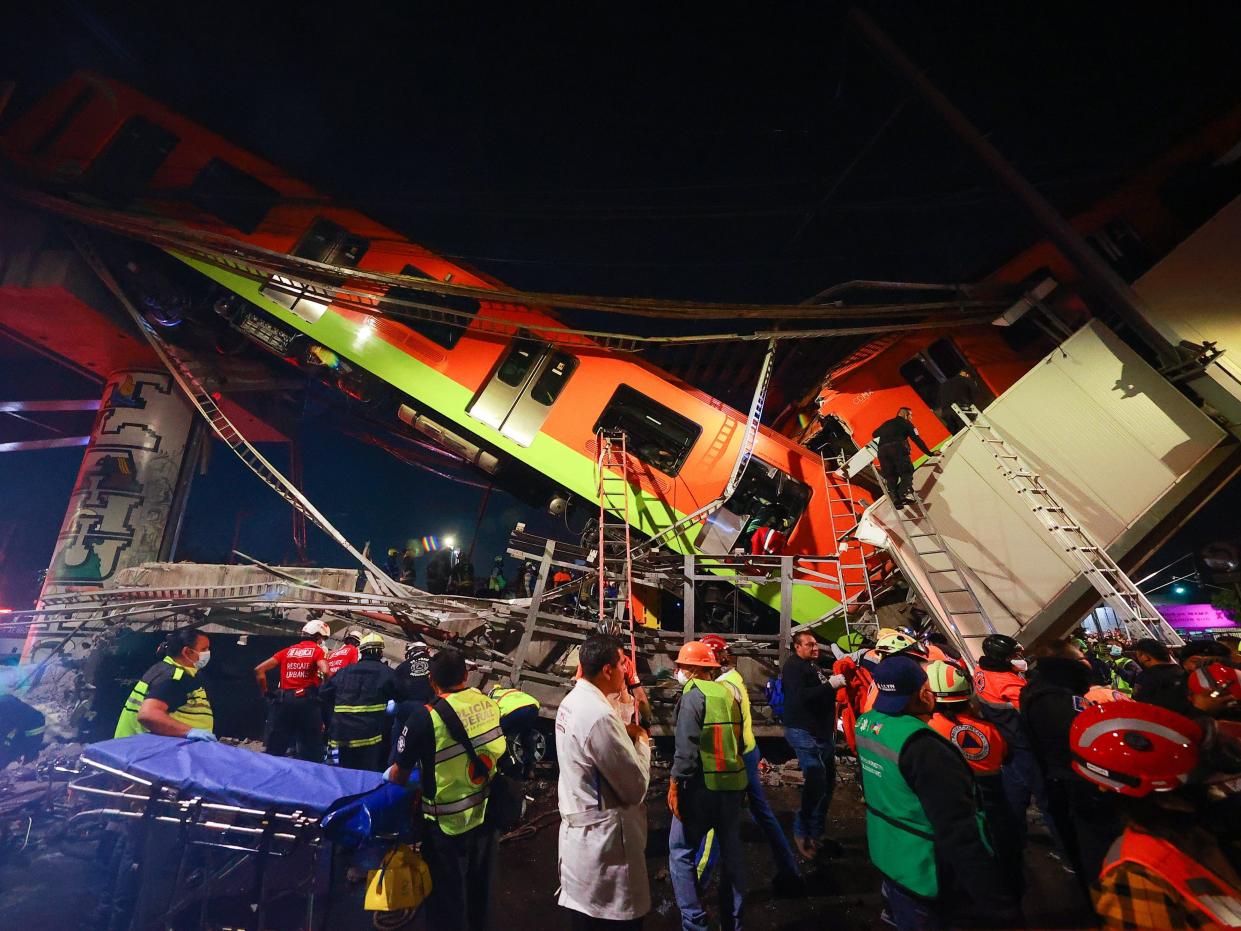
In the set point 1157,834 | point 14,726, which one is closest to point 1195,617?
point 1157,834

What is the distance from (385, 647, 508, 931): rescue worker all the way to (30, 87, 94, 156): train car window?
41.7 feet

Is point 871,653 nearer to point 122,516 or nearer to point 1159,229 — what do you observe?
point 1159,229

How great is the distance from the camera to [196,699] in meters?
4.48

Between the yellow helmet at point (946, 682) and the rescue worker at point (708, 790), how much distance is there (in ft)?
4.41

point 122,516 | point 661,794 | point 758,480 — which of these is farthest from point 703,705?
point 122,516

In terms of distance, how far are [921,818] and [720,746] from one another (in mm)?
1436

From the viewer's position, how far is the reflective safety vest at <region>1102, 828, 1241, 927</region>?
1.59 meters

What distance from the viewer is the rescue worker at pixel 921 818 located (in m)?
2.16

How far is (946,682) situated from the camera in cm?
310

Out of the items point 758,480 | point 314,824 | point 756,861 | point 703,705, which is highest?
point 758,480

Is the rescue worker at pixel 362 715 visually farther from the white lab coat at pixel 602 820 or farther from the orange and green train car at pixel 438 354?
the orange and green train car at pixel 438 354

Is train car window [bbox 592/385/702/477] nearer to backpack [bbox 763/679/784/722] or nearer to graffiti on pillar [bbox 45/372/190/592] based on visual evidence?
backpack [bbox 763/679/784/722]

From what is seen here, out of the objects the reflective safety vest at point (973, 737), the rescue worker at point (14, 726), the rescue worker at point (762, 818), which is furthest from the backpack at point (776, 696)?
the rescue worker at point (14, 726)

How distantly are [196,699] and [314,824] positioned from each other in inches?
102
